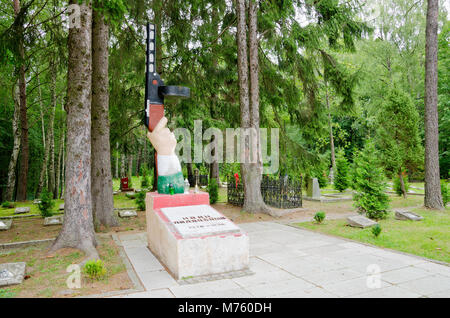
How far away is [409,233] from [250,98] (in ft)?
22.4

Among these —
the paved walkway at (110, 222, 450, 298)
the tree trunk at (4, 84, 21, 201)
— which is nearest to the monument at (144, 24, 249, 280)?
the paved walkway at (110, 222, 450, 298)

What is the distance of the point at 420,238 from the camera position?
24.7ft

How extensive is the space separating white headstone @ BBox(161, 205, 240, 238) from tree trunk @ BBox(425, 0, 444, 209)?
9.33m

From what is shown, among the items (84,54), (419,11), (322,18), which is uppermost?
(419,11)

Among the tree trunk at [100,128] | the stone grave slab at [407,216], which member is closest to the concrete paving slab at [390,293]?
the stone grave slab at [407,216]

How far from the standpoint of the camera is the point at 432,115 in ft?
37.7

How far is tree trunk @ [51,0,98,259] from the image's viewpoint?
679cm

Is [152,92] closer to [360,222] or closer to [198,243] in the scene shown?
[198,243]

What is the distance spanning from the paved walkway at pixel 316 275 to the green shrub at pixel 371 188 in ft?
10.5

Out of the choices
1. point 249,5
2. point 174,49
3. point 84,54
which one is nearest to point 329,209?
point 249,5

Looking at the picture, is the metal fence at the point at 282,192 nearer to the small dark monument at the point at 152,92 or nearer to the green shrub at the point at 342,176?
the green shrub at the point at 342,176

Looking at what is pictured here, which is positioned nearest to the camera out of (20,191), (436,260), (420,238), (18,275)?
(18,275)
